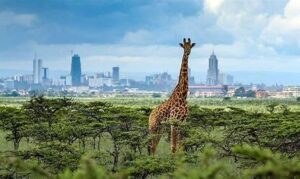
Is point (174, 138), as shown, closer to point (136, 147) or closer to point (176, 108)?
point (176, 108)

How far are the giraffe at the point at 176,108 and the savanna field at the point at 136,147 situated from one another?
0.87 feet

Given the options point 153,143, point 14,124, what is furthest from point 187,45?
point 14,124

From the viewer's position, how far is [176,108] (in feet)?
49.8

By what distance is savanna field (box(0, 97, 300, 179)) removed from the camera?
3.62 meters

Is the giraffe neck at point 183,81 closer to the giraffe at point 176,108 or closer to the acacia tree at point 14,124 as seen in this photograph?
the giraffe at point 176,108

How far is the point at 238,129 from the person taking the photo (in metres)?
14.0

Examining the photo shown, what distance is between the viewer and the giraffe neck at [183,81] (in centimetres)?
1545

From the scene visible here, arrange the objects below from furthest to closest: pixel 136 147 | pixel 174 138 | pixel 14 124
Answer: pixel 14 124, pixel 136 147, pixel 174 138

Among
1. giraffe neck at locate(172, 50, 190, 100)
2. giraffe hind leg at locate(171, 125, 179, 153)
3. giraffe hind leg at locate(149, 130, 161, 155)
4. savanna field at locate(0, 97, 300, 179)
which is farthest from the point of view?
giraffe neck at locate(172, 50, 190, 100)

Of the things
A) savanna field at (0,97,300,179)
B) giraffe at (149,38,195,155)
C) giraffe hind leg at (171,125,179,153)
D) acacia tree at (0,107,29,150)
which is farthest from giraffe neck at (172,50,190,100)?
acacia tree at (0,107,29,150)

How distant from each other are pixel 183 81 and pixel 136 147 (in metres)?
2.99

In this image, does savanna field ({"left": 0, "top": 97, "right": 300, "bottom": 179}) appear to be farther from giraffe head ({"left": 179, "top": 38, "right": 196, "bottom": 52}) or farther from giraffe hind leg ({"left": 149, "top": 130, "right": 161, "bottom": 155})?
giraffe head ({"left": 179, "top": 38, "right": 196, "bottom": 52})

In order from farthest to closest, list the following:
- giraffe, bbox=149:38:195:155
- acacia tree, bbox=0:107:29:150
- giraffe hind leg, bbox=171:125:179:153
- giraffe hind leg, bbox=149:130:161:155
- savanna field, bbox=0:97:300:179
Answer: acacia tree, bbox=0:107:29:150 → giraffe, bbox=149:38:195:155 → giraffe hind leg, bbox=149:130:161:155 → giraffe hind leg, bbox=171:125:179:153 → savanna field, bbox=0:97:300:179

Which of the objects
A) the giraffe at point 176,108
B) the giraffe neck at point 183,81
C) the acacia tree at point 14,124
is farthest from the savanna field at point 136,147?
the giraffe neck at point 183,81
